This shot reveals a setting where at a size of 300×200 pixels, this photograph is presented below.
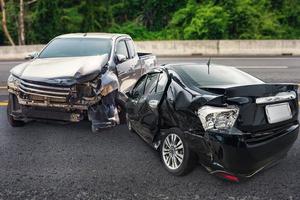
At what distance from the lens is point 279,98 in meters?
3.81

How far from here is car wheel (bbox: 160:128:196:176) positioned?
13.0 ft

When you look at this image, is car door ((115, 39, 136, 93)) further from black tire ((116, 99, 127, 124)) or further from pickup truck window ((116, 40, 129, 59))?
black tire ((116, 99, 127, 124))

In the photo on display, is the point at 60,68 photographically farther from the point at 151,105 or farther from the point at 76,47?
the point at 151,105

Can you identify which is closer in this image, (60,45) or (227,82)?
(227,82)

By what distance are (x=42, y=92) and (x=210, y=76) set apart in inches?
110

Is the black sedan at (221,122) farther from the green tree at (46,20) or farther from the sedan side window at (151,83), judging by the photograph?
the green tree at (46,20)

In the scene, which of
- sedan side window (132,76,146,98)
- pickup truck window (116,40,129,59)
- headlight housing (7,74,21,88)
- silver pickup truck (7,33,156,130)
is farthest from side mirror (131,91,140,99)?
headlight housing (7,74,21,88)

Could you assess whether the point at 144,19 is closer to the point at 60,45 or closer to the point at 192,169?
the point at 60,45

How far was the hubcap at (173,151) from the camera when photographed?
4094 mm

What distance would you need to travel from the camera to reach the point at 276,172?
4.27 m

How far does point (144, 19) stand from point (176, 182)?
2795 centimetres

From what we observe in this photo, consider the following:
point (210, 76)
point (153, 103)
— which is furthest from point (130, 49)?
point (210, 76)

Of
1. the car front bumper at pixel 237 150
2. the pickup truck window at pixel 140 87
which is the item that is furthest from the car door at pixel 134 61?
the car front bumper at pixel 237 150

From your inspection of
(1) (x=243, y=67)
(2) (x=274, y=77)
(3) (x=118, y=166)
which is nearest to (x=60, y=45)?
(3) (x=118, y=166)
